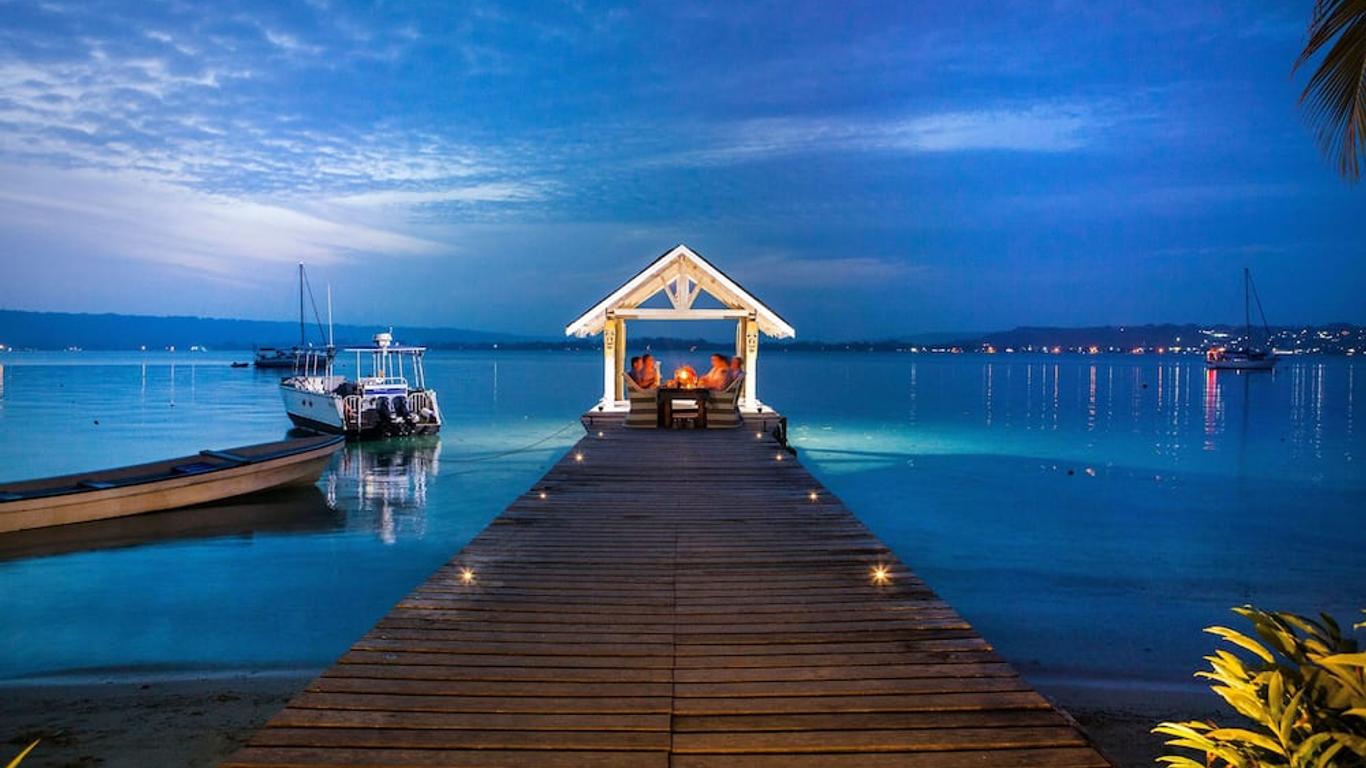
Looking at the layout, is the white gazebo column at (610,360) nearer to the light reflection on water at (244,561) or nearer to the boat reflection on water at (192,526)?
the light reflection on water at (244,561)

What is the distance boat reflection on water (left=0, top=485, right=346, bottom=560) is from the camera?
13.6 metres

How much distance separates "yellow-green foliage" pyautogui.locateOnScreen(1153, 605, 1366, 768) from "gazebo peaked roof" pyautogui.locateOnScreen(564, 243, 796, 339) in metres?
17.4

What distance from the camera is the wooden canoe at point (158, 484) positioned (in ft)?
46.0

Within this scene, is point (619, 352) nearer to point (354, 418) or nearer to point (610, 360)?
point (610, 360)

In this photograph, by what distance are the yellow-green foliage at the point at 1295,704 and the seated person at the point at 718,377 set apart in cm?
1599

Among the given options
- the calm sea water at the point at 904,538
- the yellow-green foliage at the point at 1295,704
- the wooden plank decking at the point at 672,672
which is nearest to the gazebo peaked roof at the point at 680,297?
the calm sea water at the point at 904,538

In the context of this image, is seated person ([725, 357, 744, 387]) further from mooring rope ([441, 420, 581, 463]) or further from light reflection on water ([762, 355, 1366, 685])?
mooring rope ([441, 420, 581, 463])

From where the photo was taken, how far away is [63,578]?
11.9 meters

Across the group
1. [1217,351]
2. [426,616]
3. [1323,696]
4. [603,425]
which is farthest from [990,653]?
[1217,351]

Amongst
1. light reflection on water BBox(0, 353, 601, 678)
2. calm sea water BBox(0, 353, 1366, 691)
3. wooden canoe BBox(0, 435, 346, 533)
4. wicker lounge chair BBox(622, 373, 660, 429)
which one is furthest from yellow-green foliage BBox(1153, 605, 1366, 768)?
wooden canoe BBox(0, 435, 346, 533)

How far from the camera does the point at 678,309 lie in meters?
20.4

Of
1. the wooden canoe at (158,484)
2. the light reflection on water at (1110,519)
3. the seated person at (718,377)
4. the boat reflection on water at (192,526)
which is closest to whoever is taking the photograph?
the light reflection on water at (1110,519)

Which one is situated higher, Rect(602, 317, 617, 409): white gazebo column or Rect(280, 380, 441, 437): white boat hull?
Rect(602, 317, 617, 409): white gazebo column

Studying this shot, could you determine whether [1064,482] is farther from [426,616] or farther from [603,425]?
[426,616]
